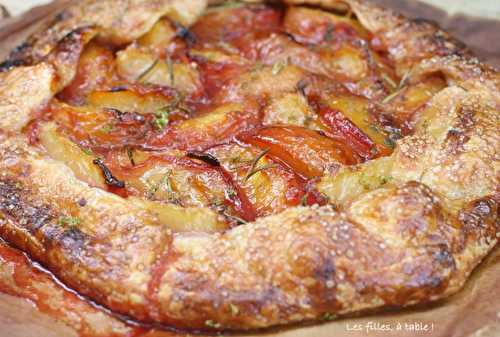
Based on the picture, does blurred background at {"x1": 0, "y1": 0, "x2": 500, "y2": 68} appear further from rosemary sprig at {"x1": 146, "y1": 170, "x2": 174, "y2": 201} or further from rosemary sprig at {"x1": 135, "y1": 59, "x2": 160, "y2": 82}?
rosemary sprig at {"x1": 146, "y1": 170, "x2": 174, "y2": 201}

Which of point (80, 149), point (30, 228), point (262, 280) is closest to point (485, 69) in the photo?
point (262, 280)

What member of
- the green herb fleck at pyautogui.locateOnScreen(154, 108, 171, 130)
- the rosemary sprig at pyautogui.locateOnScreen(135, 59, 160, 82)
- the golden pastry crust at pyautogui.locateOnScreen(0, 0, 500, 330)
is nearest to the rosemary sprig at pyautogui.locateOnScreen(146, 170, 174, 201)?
the golden pastry crust at pyautogui.locateOnScreen(0, 0, 500, 330)

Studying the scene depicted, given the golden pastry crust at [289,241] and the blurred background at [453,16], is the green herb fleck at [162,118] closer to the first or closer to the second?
the golden pastry crust at [289,241]

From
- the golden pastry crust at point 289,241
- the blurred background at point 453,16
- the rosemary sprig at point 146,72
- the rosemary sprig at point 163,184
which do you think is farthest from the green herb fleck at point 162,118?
the blurred background at point 453,16

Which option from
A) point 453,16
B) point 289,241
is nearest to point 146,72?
point 289,241

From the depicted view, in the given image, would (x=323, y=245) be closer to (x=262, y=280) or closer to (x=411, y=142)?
(x=262, y=280)

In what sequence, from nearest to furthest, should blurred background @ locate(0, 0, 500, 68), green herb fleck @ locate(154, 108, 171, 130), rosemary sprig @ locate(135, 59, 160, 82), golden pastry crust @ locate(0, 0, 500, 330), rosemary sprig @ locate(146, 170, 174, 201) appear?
1. golden pastry crust @ locate(0, 0, 500, 330)
2. rosemary sprig @ locate(146, 170, 174, 201)
3. green herb fleck @ locate(154, 108, 171, 130)
4. rosemary sprig @ locate(135, 59, 160, 82)
5. blurred background @ locate(0, 0, 500, 68)

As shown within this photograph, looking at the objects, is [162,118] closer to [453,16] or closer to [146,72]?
[146,72]
